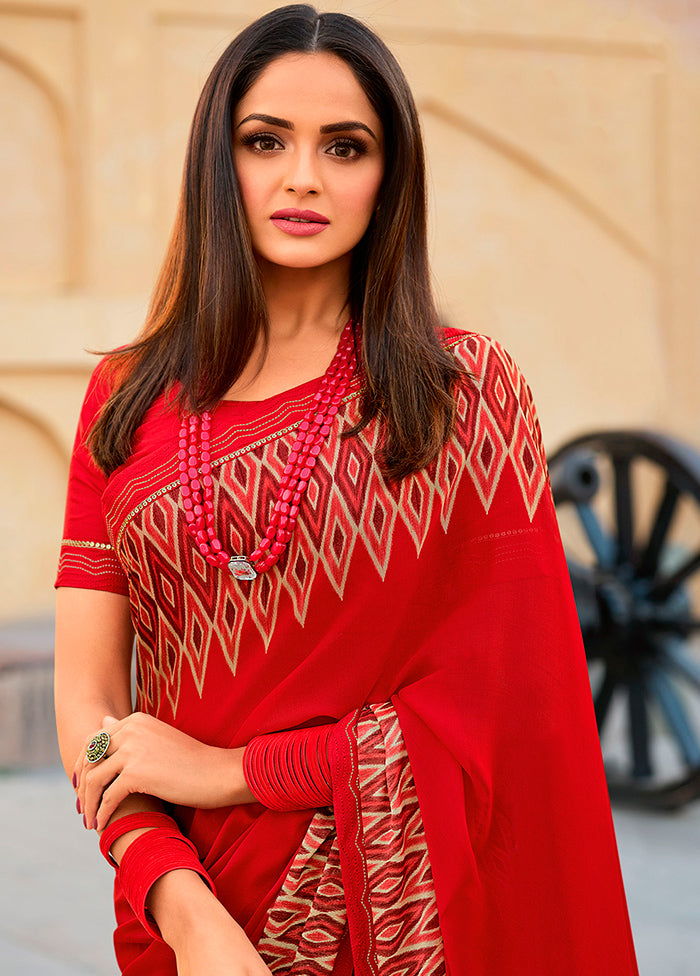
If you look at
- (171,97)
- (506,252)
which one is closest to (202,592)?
(171,97)

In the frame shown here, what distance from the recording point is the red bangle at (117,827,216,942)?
3.09ft

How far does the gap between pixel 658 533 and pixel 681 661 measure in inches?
14.1

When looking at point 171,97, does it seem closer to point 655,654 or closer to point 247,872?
point 655,654

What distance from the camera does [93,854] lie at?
3104mm

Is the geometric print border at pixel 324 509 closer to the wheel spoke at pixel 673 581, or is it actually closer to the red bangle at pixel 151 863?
the red bangle at pixel 151 863

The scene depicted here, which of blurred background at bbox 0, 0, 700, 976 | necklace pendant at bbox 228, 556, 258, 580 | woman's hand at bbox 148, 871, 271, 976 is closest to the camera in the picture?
woman's hand at bbox 148, 871, 271, 976

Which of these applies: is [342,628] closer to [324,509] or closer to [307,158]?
[324,509]

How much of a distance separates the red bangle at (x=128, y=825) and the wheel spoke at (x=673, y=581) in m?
2.45

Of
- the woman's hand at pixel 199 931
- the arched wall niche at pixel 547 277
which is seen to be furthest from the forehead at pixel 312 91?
the arched wall niche at pixel 547 277

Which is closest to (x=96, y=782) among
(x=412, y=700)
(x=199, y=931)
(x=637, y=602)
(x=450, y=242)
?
(x=199, y=931)

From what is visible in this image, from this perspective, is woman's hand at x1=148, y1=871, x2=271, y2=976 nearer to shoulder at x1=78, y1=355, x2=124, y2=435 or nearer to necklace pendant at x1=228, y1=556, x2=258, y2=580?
necklace pendant at x1=228, y1=556, x2=258, y2=580

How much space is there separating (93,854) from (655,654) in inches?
61.9

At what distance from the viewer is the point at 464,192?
16.2 ft

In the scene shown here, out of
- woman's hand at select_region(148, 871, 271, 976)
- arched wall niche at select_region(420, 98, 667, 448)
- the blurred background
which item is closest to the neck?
woman's hand at select_region(148, 871, 271, 976)
